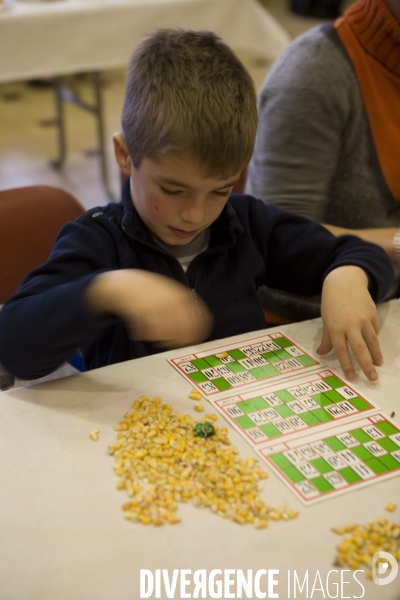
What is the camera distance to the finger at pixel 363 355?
37.4 inches

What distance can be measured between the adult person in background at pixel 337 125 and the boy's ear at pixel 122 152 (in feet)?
1.47

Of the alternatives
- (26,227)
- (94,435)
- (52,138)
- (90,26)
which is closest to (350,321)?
(94,435)

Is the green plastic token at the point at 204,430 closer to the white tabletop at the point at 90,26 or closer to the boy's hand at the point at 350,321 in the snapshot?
the boy's hand at the point at 350,321

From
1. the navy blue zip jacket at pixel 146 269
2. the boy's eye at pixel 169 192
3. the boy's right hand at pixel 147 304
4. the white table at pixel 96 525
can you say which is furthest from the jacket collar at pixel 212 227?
the white table at pixel 96 525

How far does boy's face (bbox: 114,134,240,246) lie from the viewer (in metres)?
0.99

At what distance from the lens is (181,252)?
121cm

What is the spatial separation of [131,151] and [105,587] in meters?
0.68

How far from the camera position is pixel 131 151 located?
106 centimetres

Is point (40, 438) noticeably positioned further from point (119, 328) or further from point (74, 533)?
point (119, 328)

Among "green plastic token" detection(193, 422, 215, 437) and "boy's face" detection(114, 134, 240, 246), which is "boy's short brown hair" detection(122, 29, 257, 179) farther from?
"green plastic token" detection(193, 422, 215, 437)

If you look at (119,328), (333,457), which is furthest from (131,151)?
(333,457)

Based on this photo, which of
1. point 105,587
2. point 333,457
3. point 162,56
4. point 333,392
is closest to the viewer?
point 105,587

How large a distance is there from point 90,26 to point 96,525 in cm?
243

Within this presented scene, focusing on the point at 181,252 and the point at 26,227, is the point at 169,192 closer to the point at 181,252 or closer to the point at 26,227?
the point at 181,252
